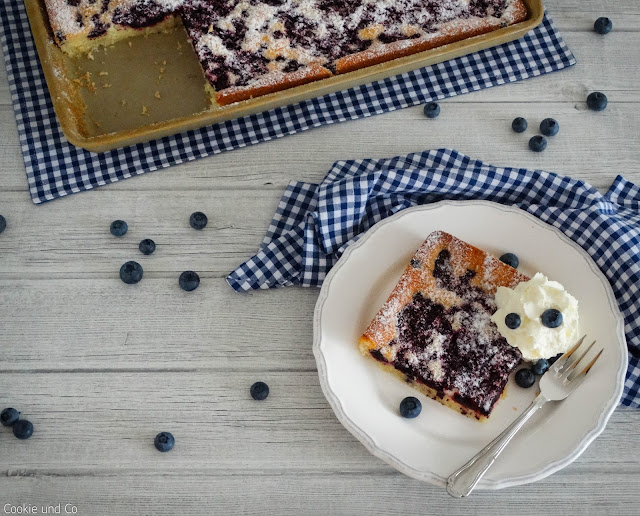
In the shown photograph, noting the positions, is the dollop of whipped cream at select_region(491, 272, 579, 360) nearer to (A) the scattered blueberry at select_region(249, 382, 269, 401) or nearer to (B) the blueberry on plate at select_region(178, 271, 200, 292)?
(A) the scattered blueberry at select_region(249, 382, 269, 401)

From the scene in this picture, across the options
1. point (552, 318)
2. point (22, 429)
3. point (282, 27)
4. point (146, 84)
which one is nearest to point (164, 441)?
point (22, 429)

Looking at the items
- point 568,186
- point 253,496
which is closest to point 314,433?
point 253,496

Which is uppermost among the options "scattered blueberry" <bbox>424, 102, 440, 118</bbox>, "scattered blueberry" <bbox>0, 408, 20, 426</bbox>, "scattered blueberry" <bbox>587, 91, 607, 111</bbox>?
"scattered blueberry" <bbox>424, 102, 440, 118</bbox>

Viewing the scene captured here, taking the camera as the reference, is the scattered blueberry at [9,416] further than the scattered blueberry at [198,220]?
No

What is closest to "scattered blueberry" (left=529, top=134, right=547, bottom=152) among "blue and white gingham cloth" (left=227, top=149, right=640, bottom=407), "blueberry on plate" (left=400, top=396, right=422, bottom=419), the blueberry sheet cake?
"blue and white gingham cloth" (left=227, top=149, right=640, bottom=407)

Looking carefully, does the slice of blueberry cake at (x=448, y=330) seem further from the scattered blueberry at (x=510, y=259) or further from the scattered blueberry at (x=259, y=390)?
the scattered blueberry at (x=259, y=390)

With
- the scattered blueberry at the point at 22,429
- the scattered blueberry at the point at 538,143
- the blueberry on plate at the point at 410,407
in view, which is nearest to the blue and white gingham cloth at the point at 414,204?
the scattered blueberry at the point at 538,143
